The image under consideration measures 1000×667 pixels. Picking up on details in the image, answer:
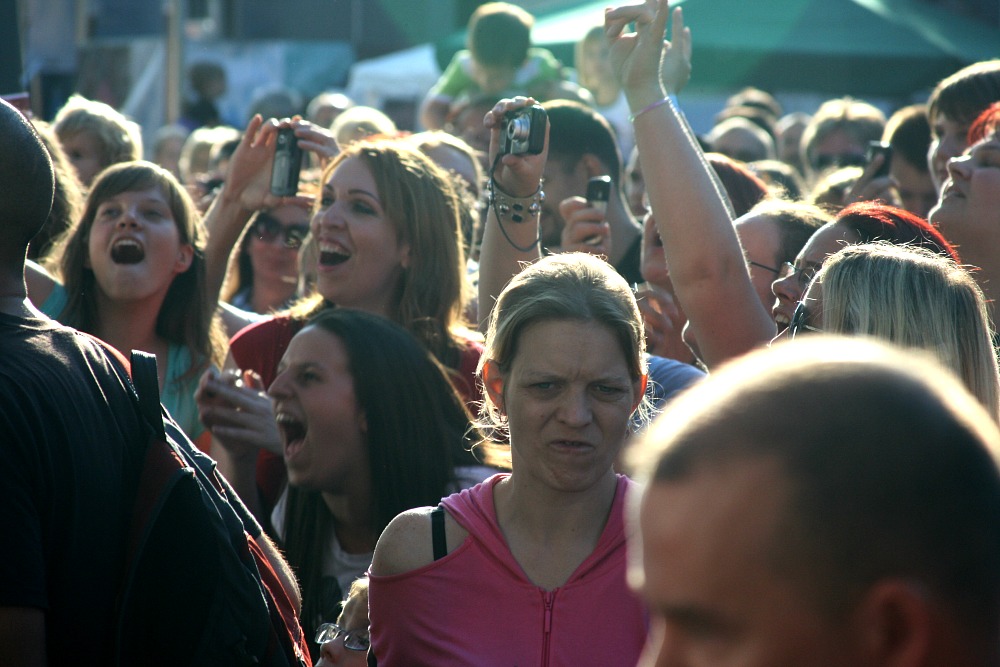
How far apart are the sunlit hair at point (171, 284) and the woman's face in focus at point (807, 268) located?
Result: 86.6 inches

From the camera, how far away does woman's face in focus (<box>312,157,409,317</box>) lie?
4043 mm

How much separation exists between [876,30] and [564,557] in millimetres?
9291

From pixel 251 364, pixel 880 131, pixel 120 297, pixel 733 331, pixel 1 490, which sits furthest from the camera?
pixel 880 131

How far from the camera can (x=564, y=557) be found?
96.8 inches

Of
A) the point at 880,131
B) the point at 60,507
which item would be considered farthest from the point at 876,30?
the point at 60,507

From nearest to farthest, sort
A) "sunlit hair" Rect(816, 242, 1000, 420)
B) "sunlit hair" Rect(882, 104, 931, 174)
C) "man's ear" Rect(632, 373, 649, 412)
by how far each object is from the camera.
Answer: "sunlit hair" Rect(816, 242, 1000, 420)
"man's ear" Rect(632, 373, 649, 412)
"sunlit hair" Rect(882, 104, 931, 174)

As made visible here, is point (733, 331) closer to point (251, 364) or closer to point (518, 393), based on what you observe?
point (518, 393)

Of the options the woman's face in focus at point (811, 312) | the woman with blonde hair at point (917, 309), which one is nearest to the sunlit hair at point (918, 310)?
the woman with blonde hair at point (917, 309)

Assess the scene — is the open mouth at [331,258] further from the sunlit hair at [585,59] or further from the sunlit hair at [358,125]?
the sunlit hair at [585,59]

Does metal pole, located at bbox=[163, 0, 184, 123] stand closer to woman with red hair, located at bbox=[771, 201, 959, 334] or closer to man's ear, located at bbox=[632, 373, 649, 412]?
woman with red hair, located at bbox=[771, 201, 959, 334]

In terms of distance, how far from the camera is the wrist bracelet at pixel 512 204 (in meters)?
3.66

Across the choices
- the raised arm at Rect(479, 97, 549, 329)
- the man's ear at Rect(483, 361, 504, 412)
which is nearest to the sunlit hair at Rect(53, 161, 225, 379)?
the raised arm at Rect(479, 97, 549, 329)

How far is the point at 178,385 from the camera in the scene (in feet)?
13.5

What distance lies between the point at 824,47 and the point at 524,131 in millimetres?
7540
